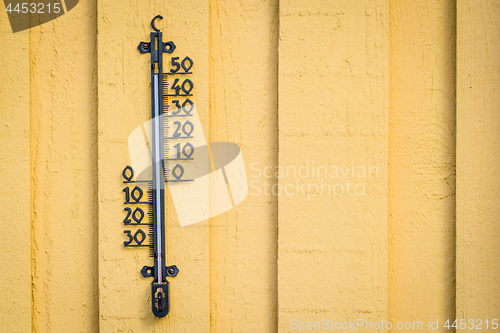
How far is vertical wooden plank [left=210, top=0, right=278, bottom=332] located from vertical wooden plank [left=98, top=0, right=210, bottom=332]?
92 millimetres

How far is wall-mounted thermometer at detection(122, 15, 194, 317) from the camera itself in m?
1.38

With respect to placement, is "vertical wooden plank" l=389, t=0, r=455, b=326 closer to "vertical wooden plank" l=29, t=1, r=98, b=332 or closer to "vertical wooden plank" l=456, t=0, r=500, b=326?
"vertical wooden plank" l=456, t=0, r=500, b=326

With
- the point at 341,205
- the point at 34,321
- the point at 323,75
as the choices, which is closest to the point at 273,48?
the point at 323,75

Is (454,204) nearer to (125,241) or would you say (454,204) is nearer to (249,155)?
(249,155)

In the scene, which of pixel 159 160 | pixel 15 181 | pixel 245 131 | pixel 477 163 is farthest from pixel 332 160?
pixel 15 181

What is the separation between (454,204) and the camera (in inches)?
55.1

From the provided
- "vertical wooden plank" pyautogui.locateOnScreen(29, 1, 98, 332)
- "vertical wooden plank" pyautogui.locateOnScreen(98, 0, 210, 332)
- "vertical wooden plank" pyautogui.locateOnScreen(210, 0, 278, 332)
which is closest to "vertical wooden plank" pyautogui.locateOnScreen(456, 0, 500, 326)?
"vertical wooden plank" pyautogui.locateOnScreen(210, 0, 278, 332)

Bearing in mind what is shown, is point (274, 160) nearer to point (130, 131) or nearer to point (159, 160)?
point (159, 160)

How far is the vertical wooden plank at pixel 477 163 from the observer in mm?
1370

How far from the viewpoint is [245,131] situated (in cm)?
142

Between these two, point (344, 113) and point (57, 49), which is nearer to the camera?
point (344, 113)

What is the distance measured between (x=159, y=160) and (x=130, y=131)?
21 centimetres

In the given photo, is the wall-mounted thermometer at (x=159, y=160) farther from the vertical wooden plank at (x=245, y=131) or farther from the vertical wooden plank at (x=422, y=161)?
the vertical wooden plank at (x=422, y=161)

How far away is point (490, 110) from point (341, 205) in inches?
34.2
